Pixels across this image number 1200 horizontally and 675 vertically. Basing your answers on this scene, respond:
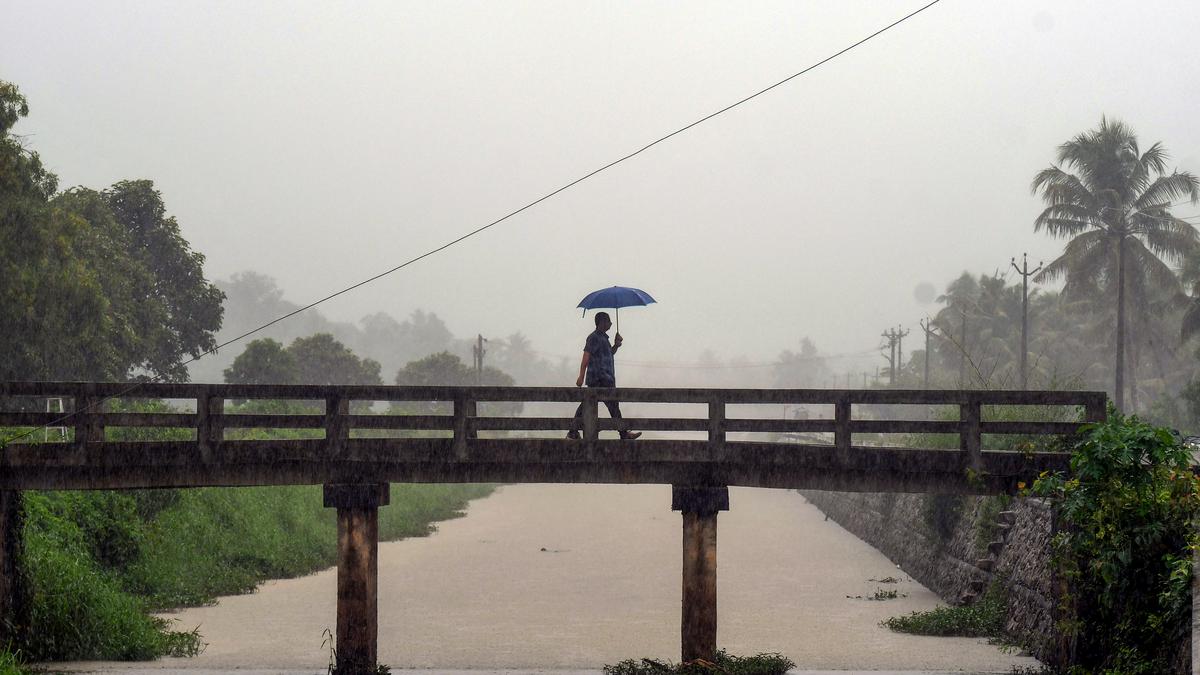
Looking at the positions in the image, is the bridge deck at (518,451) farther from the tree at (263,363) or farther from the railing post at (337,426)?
the tree at (263,363)

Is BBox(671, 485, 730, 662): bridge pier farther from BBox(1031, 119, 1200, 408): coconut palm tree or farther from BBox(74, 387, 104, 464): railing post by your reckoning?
BBox(1031, 119, 1200, 408): coconut palm tree

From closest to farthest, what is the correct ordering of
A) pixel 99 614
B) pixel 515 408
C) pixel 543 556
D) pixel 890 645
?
1. pixel 99 614
2. pixel 890 645
3. pixel 543 556
4. pixel 515 408

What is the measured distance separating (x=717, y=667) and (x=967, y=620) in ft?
24.1

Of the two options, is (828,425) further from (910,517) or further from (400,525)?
(400,525)

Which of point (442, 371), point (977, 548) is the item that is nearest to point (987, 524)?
point (977, 548)

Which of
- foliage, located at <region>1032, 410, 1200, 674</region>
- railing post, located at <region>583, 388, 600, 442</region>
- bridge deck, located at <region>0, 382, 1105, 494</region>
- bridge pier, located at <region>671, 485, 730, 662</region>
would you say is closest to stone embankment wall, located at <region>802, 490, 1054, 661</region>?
foliage, located at <region>1032, 410, 1200, 674</region>

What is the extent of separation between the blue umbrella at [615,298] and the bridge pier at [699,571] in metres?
2.42

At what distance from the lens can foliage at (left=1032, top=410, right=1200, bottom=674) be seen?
41.4 ft

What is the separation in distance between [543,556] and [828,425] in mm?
20266

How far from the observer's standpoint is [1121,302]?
167ft

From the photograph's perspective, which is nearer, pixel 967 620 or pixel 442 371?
pixel 967 620

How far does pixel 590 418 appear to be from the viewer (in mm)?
15133

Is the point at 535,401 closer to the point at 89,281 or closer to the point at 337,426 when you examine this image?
the point at 337,426

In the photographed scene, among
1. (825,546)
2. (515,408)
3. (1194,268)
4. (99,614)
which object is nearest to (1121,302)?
(1194,268)
